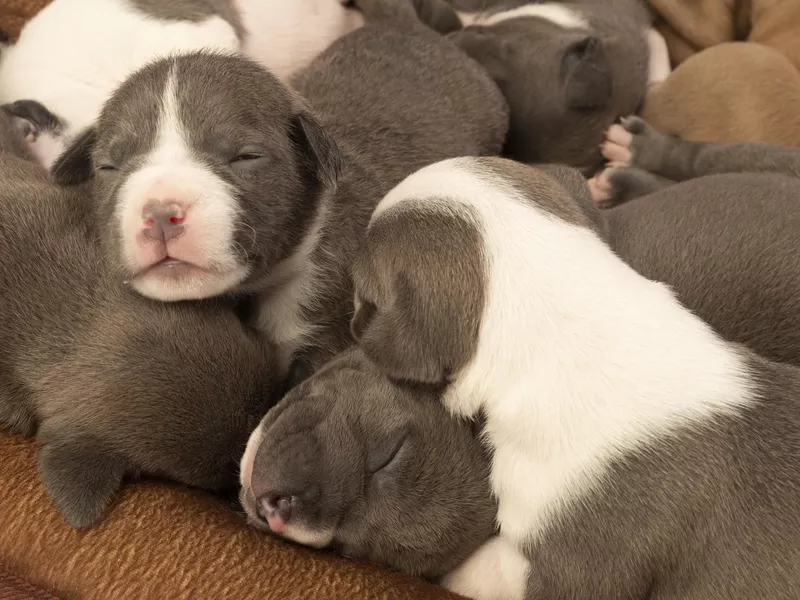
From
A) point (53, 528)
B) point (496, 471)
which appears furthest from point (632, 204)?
point (53, 528)

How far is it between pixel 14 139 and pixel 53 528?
4.90ft

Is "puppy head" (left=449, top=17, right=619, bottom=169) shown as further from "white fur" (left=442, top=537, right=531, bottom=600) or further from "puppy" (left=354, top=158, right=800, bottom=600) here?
"white fur" (left=442, top=537, right=531, bottom=600)

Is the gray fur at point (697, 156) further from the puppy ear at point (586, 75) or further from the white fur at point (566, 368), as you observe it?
the white fur at point (566, 368)

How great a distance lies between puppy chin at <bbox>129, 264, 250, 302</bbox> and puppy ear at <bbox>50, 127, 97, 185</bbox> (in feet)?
1.91

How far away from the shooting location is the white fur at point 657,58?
417 centimetres

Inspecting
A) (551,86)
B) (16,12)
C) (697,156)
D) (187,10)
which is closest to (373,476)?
(697,156)

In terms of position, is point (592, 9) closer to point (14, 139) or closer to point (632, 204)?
point (632, 204)

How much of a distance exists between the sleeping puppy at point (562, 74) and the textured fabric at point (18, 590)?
2.78 metres

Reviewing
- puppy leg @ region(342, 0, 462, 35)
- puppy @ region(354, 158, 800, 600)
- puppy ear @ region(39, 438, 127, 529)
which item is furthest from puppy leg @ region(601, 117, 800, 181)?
puppy ear @ region(39, 438, 127, 529)

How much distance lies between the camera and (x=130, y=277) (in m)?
2.04

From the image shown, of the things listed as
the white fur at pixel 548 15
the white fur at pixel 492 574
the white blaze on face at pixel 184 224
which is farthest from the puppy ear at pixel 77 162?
the white fur at pixel 548 15

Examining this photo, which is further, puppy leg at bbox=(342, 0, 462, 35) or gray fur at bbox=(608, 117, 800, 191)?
puppy leg at bbox=(342, 0, 462, 35)

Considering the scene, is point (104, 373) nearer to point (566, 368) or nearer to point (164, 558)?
point (164, 558)

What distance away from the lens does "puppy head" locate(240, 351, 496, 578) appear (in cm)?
196
